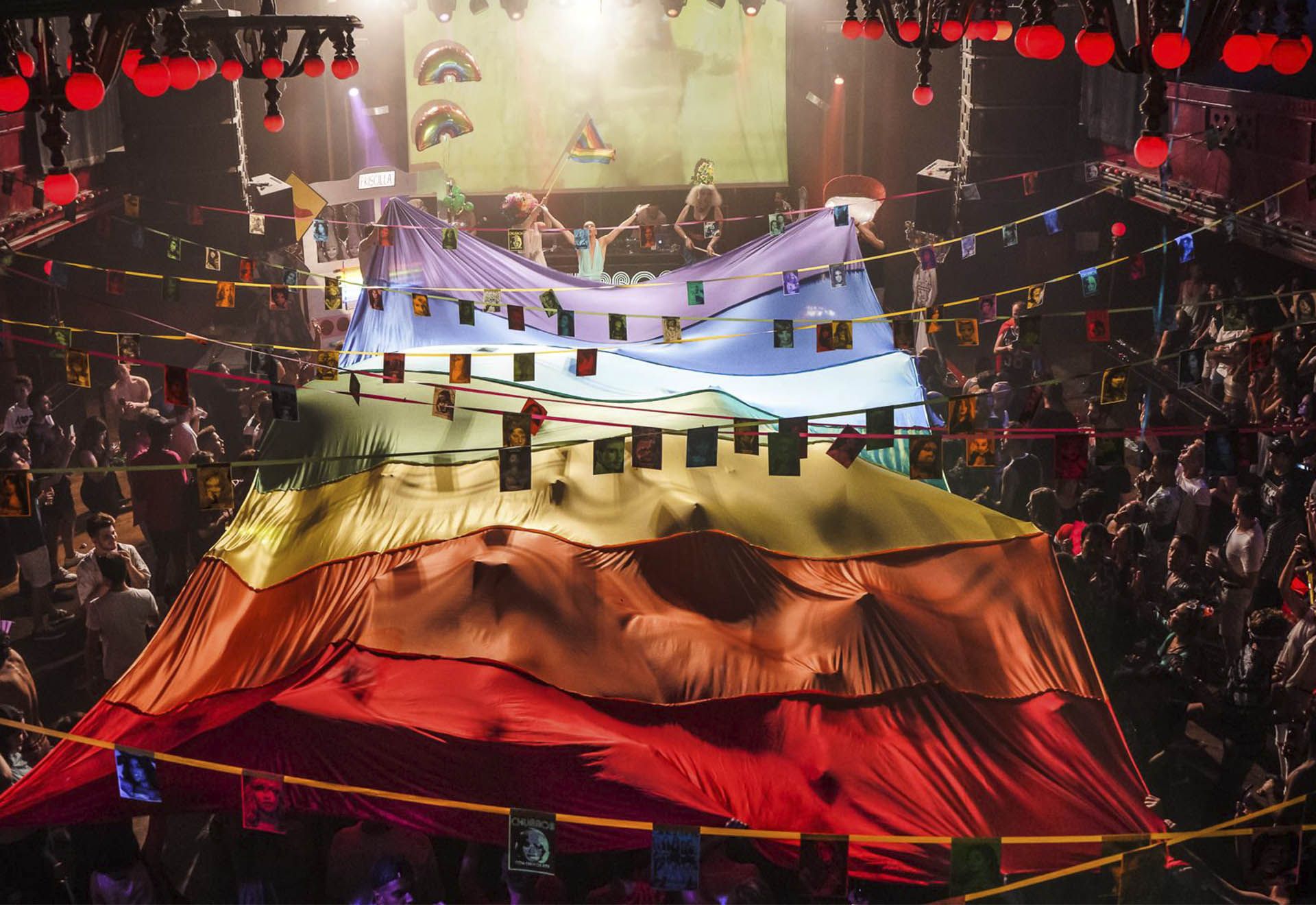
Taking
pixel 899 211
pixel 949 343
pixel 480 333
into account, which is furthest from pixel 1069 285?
pixel 480 333

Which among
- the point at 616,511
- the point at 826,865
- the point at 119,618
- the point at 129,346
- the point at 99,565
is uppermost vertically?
the point at 129,346

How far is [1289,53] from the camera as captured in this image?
4.87m

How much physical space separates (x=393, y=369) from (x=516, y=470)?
207cm

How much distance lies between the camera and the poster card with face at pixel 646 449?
6.26 m

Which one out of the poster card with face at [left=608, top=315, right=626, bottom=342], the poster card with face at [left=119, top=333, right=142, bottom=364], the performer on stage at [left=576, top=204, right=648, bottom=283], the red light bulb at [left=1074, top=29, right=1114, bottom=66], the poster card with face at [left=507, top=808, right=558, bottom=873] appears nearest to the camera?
the poster card with face at [left=507, top=808, right=558, bottom=873]

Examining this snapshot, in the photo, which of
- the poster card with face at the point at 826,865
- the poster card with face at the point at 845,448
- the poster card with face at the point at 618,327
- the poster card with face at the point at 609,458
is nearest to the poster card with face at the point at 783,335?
the poster card with face at the point at 618,327

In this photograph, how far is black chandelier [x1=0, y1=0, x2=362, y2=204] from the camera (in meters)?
4.88

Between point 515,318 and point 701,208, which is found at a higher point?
point 701,208

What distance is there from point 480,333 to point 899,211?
9062mm

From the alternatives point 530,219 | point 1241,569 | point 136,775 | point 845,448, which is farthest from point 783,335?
point 530,219

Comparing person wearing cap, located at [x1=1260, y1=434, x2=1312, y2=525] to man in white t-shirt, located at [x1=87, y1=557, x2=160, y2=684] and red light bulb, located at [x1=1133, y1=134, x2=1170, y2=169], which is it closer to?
red light bulb, located at [x1=1133, y1=134, x2=1170, y2=169]

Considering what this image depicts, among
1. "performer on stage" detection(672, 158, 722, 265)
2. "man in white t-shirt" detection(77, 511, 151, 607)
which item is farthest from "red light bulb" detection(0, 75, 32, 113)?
"performer on stage" detection(672, 158, 722, 265)

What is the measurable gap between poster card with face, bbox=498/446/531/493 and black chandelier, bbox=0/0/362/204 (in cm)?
215

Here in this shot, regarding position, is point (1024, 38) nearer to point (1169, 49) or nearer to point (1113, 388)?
point (1169, 49)
